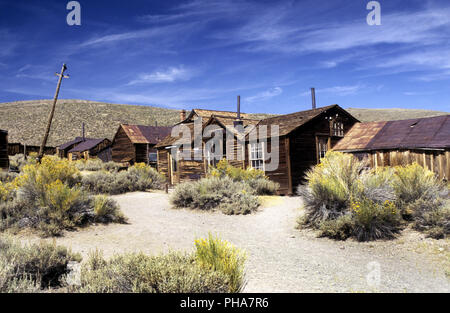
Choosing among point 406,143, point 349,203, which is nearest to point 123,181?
point 349,203

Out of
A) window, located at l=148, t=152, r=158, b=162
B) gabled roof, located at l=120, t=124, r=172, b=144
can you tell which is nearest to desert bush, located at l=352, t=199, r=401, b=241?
window, located at l=148, t=152, r=158, b=162

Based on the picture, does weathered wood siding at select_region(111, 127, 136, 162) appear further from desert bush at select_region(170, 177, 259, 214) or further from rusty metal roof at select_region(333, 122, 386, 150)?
rusty metal roof at select_region(333, 122, 386, 150)

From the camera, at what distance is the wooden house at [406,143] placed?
1245 cm

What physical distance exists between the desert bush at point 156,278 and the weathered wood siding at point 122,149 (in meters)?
24.2

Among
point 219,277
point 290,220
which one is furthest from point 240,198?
point 219,277

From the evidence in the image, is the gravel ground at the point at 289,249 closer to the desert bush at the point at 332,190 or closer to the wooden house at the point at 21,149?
the desert bush at the point at 332,190

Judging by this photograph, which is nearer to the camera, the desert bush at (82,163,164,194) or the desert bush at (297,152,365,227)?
the desert bush at (297,152,365,227)

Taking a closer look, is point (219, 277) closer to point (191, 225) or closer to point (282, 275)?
point (282, 275)

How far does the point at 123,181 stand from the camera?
1545cm

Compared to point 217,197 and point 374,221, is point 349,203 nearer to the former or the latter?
point 374,221

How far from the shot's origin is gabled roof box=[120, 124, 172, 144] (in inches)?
1095

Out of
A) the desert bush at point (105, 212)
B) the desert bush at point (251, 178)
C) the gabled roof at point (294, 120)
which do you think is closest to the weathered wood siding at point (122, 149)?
the gabled roof at point (294, 120)

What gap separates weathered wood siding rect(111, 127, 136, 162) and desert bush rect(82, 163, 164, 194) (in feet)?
31.4
